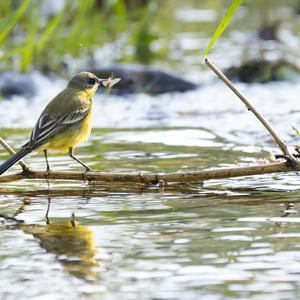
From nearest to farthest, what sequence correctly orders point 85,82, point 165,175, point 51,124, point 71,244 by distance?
1. point 71,244
2. point 165,175
3. point 51,124
4. point 85,82

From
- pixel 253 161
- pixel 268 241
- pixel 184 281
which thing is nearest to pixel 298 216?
pixel 268 241

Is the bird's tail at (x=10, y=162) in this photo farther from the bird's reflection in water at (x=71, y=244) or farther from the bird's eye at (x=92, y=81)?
the bird's eye at (x=92, y=81)

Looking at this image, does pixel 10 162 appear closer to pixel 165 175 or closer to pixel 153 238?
pixel 165 175

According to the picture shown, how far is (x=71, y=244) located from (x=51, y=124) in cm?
188

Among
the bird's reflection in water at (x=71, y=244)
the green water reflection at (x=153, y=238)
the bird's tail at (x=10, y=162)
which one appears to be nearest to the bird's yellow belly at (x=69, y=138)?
Answer: the green water reflection at (x=153, y=238)

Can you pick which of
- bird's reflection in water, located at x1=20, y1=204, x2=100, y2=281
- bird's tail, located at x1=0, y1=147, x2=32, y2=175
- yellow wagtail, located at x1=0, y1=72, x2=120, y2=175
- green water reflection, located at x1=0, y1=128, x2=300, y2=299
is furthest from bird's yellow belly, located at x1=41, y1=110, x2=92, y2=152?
bird's reflection in water, located at x1=20, y1=204, x2=100, y2=281

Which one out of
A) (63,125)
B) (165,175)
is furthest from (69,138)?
(165,175)

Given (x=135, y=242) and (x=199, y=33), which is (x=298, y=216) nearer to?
(x=135, y=242)

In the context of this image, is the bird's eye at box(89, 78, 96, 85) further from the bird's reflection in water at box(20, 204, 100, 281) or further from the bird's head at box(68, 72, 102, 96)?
the bird's reflection in water at box(20, 204, 100, 281)

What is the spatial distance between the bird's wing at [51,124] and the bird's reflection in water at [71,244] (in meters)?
1.10

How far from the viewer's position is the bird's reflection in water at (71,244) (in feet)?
13.6

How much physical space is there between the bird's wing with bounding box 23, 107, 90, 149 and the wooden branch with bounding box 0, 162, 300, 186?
Answer: 1.19 ft

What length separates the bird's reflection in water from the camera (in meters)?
4.13

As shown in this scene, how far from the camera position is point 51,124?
6352 millimetres
